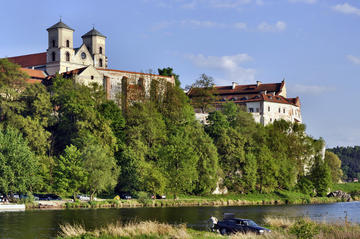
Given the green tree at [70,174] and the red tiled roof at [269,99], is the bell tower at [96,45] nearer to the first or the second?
the red tiled roof at [269,99]

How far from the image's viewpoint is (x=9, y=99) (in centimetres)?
8412

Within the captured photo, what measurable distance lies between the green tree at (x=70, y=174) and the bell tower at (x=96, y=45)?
61.9 meters

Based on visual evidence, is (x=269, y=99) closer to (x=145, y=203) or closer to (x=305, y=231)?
(x=145, y=203)

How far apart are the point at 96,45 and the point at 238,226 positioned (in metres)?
100

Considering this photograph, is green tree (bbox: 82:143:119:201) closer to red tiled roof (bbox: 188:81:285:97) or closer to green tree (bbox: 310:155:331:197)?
green tree (bbox: 310:155:331:197)

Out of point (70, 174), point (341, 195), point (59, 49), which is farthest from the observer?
point (59, 49)

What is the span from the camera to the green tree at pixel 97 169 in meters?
69.8

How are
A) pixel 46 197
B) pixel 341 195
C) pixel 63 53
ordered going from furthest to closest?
1. pixel 63 53
2. pixel 341 195
3. pixel 46 197

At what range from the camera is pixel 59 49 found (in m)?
120

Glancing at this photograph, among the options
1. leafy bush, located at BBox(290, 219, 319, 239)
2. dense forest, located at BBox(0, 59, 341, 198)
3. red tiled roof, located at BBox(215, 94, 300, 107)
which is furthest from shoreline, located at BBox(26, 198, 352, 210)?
leafy bush, located at BBox(290, 219, 319, 239)

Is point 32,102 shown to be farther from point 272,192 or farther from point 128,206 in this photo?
point 272,192

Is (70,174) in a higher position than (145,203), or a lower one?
higher

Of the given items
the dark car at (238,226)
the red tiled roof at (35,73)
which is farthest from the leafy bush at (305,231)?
the red tiled roof at (35,73)

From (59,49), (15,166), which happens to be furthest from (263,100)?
(15,166)
